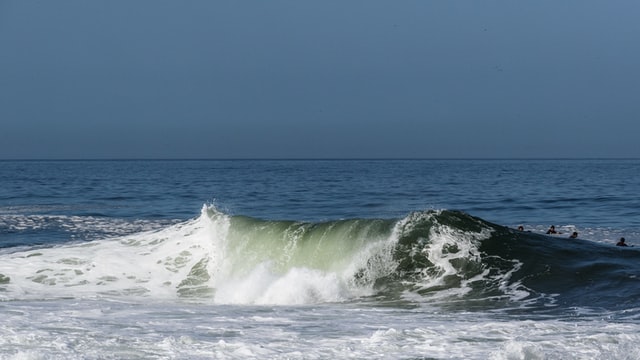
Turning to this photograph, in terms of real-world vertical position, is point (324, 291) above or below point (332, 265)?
below

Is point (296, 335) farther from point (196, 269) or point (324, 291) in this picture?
point (196, 269)

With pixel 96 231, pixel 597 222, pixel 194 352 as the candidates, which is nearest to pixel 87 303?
pixel 194 352

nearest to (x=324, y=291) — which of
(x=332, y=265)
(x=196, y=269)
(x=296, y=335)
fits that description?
(x=332, y=265)

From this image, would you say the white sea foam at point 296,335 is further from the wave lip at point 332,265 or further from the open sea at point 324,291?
the wave lip at point 332,265

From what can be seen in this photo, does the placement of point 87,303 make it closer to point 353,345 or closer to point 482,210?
point 353,345

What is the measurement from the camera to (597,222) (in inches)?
1255

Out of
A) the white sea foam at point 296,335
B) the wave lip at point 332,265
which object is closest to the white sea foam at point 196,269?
the wave lip at point 332,265

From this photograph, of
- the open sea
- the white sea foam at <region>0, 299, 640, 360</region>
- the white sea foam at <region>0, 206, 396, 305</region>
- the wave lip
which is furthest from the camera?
the white sea foam at <region>0, 206, 396, 305</region>

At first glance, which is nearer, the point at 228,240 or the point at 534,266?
the point at 534,266

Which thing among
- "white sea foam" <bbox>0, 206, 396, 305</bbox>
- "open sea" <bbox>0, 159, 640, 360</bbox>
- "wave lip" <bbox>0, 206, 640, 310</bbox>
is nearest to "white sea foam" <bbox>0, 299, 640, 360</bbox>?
"open sea" <bbox>0, 159, 640, 360</bbox>

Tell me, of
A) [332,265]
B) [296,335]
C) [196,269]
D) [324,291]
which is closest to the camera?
[296,335]

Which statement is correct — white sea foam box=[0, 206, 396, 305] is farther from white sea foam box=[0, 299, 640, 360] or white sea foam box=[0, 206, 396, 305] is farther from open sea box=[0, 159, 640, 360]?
white sea foam box=[0, 299, 640, 360]

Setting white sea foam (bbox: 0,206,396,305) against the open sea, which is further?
white sea foam (bbox: 0,206,396,305)

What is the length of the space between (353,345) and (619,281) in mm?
8485
